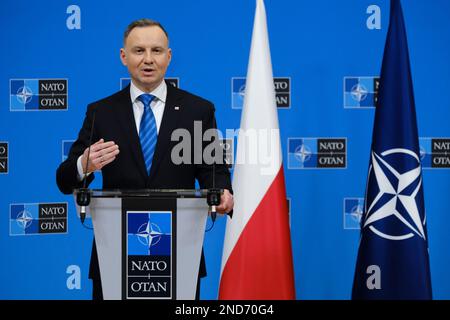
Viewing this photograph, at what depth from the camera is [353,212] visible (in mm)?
4309

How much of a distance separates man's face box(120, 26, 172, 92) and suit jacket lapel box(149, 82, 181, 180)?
11 centimetres

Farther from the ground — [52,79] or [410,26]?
[410,26]

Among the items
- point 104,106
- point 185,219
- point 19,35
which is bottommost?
point 185,219

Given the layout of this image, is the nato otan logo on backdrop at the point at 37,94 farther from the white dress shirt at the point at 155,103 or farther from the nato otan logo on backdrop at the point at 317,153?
the white dress shirt at the point at 155,103

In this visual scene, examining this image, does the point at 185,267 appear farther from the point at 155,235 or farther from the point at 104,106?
the point at 104,106

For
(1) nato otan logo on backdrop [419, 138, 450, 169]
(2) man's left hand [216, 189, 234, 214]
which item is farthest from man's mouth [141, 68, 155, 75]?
(1) nato otan logo on backdrop [419, 138, 450, 169]

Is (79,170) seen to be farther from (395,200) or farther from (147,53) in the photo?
(395,200)

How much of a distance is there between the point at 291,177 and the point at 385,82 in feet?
3.26

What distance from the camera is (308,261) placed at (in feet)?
14.2

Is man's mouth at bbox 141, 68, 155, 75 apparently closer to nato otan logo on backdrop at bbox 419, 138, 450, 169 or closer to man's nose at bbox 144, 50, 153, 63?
man's nose at bbox 144, 50, 153, 63

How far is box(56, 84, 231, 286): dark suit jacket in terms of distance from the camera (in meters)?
2.56

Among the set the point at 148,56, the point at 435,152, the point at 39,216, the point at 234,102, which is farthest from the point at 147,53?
the point at 435,152

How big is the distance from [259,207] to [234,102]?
3.17 ft
